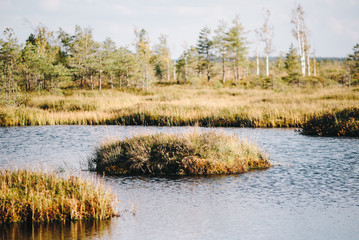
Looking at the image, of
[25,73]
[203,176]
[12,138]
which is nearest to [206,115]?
[12,138]

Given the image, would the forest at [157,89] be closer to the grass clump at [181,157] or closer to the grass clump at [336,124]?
the grass clump at [336,124]

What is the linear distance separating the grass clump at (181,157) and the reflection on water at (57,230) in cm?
457

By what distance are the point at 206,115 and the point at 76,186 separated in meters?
18.5

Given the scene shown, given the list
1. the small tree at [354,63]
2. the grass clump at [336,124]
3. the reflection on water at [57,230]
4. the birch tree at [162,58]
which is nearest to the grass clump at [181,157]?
the reflection on water at [57,230]

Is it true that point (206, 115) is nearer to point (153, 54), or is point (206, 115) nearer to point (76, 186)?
point (76, 186)

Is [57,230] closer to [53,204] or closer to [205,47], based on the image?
[53,204]

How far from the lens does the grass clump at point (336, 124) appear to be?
63.8 ft

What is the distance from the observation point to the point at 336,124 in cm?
1992

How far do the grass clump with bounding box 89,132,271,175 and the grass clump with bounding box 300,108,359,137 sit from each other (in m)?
8.19

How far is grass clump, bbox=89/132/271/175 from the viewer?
472 inches

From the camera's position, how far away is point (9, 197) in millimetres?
7777

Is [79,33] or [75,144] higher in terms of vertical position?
[79,33]

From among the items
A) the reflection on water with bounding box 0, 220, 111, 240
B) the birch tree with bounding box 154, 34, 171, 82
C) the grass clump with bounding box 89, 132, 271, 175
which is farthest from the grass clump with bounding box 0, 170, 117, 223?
the birch tree with bounding box 154, 34, 171, 82

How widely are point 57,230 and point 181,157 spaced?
551 cm
